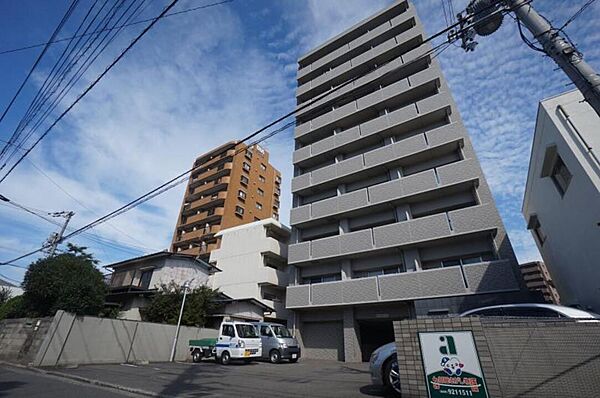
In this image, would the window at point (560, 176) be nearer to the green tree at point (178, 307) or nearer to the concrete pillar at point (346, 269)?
the concrete pillar at point (346, 269)

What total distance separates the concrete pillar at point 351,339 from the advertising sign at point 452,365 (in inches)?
439

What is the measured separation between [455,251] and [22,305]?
2214 cm

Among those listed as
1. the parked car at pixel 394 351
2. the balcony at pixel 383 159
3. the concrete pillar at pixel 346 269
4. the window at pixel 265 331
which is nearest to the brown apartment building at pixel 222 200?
the balcony at pixel 383 159

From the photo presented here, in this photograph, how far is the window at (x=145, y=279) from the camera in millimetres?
20859

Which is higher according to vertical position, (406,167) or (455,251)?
(406,167)

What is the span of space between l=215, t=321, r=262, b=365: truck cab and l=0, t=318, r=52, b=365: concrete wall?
6.59 meters

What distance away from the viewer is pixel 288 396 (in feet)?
16.4

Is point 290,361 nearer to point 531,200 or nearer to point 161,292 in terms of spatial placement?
point 161,292

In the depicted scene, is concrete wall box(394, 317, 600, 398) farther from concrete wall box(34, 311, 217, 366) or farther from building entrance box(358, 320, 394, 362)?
concrete wall box(34, 311, 217, 366)

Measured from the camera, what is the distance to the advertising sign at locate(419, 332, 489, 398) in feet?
11.9

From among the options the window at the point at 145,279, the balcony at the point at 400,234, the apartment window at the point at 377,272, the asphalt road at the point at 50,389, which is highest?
the balcony at the point at 400,234

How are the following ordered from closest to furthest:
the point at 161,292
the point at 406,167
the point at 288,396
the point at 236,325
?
the point at 288,396 < the point at 236,325 < the point at 406,167 < the point at 161,292

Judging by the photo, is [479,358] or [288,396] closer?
[479,358]

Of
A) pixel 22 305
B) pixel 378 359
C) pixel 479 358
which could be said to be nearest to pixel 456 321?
pixel 479 358
